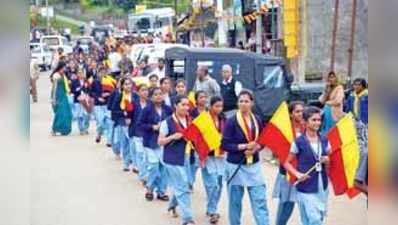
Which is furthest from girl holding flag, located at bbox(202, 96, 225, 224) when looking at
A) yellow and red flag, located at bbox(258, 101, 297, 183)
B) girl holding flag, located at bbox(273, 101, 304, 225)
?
yellow and red flag, located at bbox(258, 101, 297, 183)

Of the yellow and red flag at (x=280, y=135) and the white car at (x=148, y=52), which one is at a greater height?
the white car at (x=148, y=52)

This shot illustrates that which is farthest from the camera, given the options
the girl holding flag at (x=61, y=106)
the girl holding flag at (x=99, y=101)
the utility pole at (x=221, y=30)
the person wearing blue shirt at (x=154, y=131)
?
the utility pole at (x=221, y=30)

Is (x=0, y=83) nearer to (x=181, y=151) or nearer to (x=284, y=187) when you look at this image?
(x=284, y=187)

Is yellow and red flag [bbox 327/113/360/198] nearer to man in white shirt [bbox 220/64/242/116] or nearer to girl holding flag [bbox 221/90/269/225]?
girl holding flag [bbox 221/90/269/225]

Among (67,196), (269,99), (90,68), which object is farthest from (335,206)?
(90,68)

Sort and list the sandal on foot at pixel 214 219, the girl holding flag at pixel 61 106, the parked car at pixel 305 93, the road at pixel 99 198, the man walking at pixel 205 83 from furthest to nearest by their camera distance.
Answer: the girl holding flag at pixel 61 106
the parked car at pixel 305 93
the man walking at pixel 205 83
the road at pixel 99 198
the sandal on foot at pixel 214 219

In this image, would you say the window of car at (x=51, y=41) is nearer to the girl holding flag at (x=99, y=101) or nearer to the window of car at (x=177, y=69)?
the window of car at (x=177, y=69)

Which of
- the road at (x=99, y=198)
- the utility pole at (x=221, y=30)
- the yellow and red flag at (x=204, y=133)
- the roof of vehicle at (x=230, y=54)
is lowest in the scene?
the road at (x=99, y=198)

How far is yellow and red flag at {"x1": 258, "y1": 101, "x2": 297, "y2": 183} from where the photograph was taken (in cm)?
720

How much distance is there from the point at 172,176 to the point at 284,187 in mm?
1760

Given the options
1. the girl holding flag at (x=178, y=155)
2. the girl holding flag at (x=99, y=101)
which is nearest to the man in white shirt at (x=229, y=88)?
the girl holding flag at (x=99, y=101)

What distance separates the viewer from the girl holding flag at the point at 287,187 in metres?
7.27

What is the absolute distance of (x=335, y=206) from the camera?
32.0 feet

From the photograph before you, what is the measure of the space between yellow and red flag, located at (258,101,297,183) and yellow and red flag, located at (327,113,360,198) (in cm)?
38
